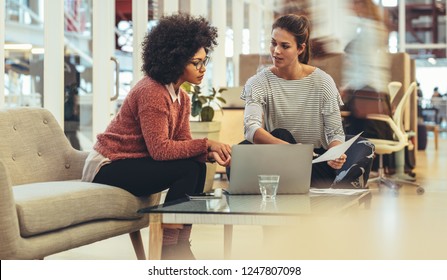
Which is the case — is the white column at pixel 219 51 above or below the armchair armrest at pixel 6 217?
above

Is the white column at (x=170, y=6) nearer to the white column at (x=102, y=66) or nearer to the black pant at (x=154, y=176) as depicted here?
the white column at (x=102, y=66)

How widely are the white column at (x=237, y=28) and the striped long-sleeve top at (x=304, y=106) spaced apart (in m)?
7.72

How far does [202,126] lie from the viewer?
6641 mm

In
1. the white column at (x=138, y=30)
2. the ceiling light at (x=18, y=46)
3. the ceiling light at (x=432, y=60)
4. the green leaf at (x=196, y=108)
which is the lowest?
the green leaf at (x=196, y=108)

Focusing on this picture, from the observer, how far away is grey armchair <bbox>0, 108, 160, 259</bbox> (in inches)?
101

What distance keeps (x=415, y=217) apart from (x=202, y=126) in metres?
2.14

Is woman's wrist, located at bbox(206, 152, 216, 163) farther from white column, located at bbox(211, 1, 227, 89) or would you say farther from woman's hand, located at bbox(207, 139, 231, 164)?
white column, located at bbox(211, 1, 227, 89)

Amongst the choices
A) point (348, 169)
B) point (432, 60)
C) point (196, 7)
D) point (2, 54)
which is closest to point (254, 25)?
point (196, 7)

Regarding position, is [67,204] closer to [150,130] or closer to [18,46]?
[150,130]

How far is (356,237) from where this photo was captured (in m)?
2.49

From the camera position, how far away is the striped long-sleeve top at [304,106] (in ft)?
11.7

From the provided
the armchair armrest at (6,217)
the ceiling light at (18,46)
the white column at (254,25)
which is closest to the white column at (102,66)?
the ceiling light at (18,46)

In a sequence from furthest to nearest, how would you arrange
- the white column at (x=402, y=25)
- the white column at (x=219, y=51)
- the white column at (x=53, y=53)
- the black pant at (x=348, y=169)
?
the white column at (x=402, y=25) → the white column at (x=219, y=51) → the white column at (x=53, y=53) → the black pant at (x=348, y=169)

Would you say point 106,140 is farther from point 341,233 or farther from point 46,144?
point 341,233
